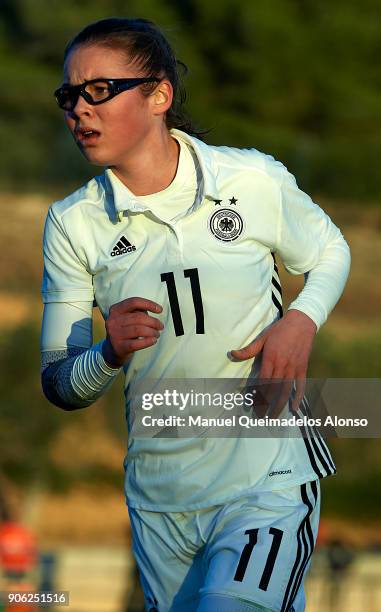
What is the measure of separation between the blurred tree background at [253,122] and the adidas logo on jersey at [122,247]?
17.8 m

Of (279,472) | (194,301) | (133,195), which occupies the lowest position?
(279,472)

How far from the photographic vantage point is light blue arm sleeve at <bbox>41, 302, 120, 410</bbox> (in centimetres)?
323

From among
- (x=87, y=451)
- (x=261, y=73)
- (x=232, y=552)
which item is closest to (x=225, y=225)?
(x=232, y=552)

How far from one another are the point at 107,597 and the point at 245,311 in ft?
32.5

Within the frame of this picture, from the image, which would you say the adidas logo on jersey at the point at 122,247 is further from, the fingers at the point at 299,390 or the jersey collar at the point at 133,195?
the fingers at the point at 299,390

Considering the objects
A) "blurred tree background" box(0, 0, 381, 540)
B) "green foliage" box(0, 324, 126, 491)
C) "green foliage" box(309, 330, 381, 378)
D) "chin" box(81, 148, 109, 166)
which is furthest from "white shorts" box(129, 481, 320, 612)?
"blurred tree background" box(0, 0, 381, 540)

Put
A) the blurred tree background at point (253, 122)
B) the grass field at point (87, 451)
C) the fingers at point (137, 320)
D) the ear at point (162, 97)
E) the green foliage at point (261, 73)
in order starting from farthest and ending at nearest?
the green foliage at point (261, 73) < the blurred tree background at point (253, 122) < the grass field at point (87, 451) < the ear at point (162, 97) < the fingers at point (137, 320)

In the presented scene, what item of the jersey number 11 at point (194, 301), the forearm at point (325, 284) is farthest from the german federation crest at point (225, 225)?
the forearm at point (325, 284)

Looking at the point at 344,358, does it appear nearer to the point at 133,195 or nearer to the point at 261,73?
the point at 261,73

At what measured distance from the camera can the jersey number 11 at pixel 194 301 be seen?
10.6ft

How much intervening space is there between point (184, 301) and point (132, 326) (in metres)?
0.32

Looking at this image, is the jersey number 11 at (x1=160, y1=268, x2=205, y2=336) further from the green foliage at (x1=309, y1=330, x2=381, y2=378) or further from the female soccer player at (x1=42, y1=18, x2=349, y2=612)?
the green foliage at (x1=309, y1=330, x2=381, y2=378)

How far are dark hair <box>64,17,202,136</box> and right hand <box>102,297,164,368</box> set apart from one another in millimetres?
702

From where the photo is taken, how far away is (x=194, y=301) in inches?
127
